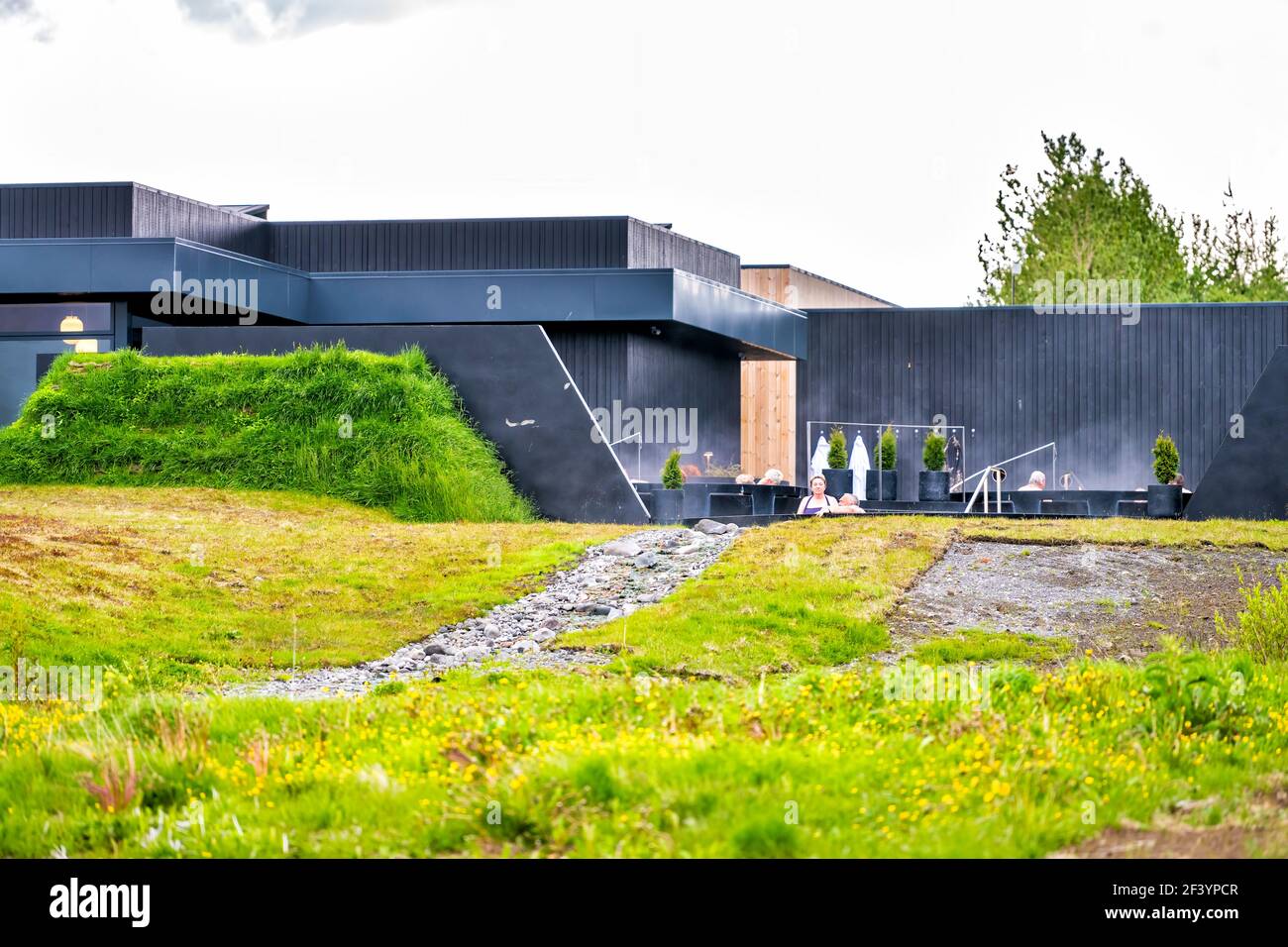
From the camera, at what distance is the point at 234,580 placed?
567 inches

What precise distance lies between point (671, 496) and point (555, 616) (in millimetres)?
9282

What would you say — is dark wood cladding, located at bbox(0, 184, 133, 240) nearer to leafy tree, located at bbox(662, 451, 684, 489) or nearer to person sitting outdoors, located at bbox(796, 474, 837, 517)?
leafy tree, located at bbox(662, 451, 684, 489)

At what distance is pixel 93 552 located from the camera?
14648 millimetres

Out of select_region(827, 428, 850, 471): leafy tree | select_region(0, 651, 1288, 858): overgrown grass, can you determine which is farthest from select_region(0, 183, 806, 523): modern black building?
select_region(0, 651, 1288, 858): overgrown grass

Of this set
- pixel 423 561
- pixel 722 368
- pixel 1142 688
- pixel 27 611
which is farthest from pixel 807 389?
pixel 1142 688

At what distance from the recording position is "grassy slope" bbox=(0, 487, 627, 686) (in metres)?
12.0

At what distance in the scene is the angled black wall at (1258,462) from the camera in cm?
2230

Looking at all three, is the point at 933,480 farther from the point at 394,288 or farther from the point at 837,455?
the point at 394,288

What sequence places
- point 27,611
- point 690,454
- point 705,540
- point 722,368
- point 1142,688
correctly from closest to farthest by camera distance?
1. point 1142,688
2. point 27,611
3. point 705,540
4. point 690,454
5. point 722,368

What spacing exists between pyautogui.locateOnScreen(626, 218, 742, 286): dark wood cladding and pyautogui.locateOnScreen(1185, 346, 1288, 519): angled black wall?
33.9ft

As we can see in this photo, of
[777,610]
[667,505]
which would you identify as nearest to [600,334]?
[667,505]

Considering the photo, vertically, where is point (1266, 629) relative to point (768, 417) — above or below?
below
